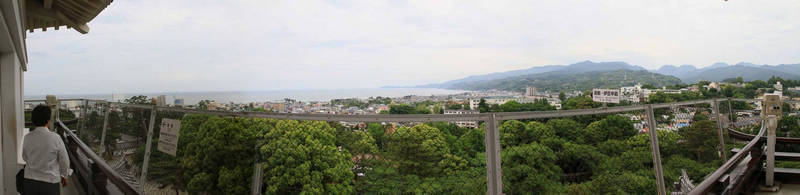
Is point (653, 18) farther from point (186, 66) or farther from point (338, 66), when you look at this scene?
point (186, 66)

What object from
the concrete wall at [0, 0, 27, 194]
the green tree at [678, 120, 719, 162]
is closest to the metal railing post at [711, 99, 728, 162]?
the green tree at [678, 120, 719, 162]

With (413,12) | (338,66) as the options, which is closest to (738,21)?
(413,12)

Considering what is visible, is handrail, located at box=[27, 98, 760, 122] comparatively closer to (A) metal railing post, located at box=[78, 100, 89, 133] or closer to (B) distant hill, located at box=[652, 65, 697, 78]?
(A) metal railing post, located at box=[78, 100, 89, 133]

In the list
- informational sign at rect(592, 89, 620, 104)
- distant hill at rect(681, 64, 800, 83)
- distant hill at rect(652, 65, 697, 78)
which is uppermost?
distant hill at rect(652, 65, 697, 78)

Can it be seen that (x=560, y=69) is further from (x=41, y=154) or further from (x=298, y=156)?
(x=41, y=154)

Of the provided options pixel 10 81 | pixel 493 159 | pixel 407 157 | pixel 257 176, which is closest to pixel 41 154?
pixel 257 176

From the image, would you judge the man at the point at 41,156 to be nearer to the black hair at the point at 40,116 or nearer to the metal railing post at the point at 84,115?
the black hair at the point at 40,116
